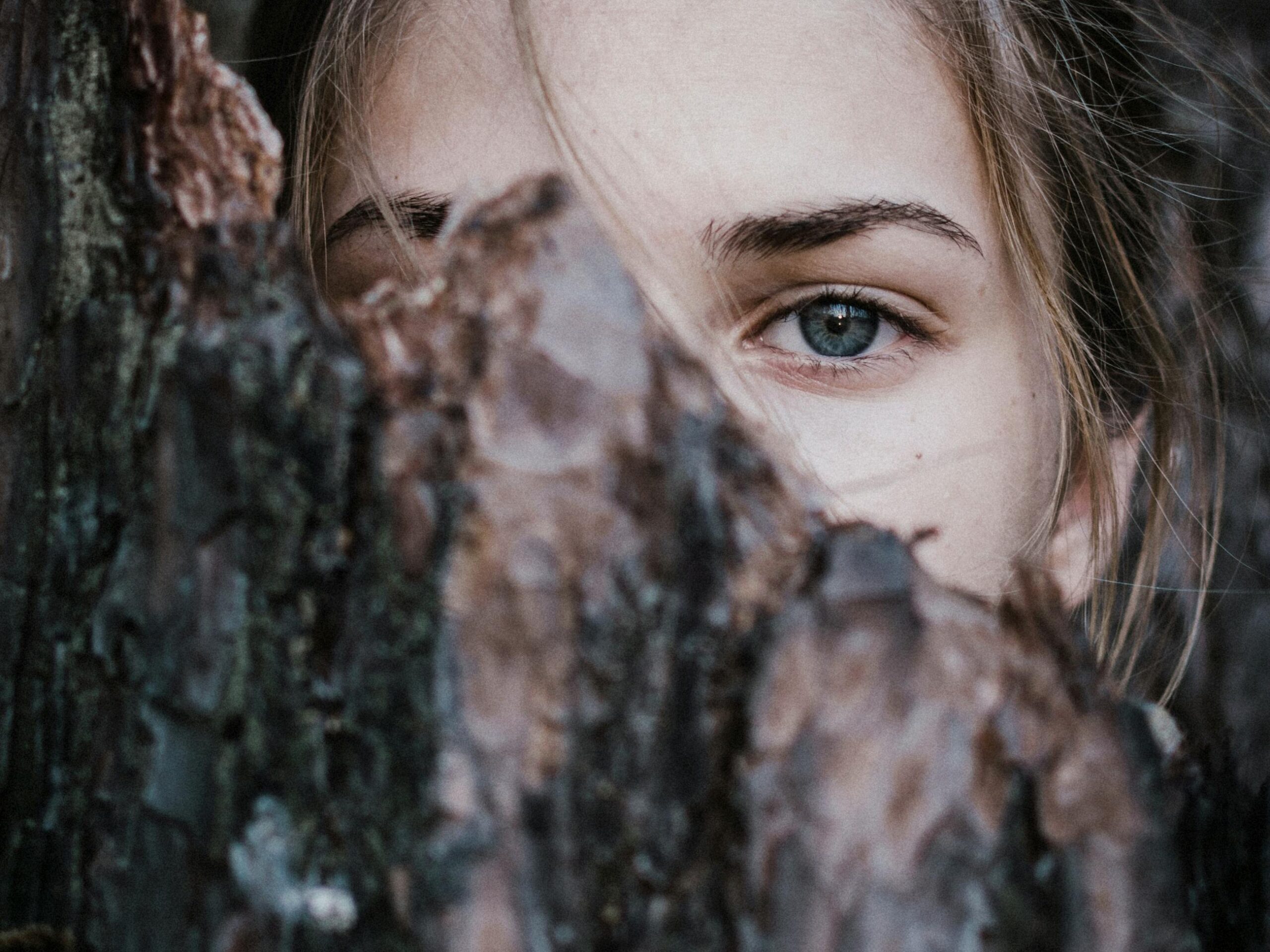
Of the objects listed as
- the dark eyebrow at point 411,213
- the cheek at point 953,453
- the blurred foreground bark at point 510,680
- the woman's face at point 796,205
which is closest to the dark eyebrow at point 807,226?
the woman's face at point 796,205

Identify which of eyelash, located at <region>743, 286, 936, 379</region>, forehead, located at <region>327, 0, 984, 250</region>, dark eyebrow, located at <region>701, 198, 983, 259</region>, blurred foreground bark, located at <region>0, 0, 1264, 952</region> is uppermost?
forehead, located at <region>327, 0, 984, 250</region>

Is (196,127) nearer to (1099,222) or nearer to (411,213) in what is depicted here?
(411,213)

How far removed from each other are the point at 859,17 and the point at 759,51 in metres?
0.12

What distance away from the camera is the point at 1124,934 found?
0.37 m

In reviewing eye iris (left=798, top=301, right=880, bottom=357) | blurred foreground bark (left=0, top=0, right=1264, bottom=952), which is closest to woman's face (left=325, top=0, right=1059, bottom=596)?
eye iris (left=798, top=301, right=880, bottom=357)

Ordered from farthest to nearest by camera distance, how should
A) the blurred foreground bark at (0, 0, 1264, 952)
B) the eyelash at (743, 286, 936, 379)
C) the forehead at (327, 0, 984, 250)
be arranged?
the eyelash at (743, 286, 936, 379) → the forehead at (327, 0, 984, 250) → the blurred foreground bark at (0, 0, 1264, 952)

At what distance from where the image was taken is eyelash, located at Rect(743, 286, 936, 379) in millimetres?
843

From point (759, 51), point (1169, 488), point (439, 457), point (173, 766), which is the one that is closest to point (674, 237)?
point (759, 51)

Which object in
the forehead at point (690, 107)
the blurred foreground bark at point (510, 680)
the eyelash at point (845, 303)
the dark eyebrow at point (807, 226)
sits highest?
the forehead at point (690, 107)

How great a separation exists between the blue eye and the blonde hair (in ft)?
0.58

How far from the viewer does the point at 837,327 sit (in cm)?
87

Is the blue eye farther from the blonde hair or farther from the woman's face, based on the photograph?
the blonde hair

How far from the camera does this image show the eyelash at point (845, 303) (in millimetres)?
843

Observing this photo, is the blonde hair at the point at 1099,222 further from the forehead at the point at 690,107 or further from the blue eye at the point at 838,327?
the blue eye at the point at 838,327
